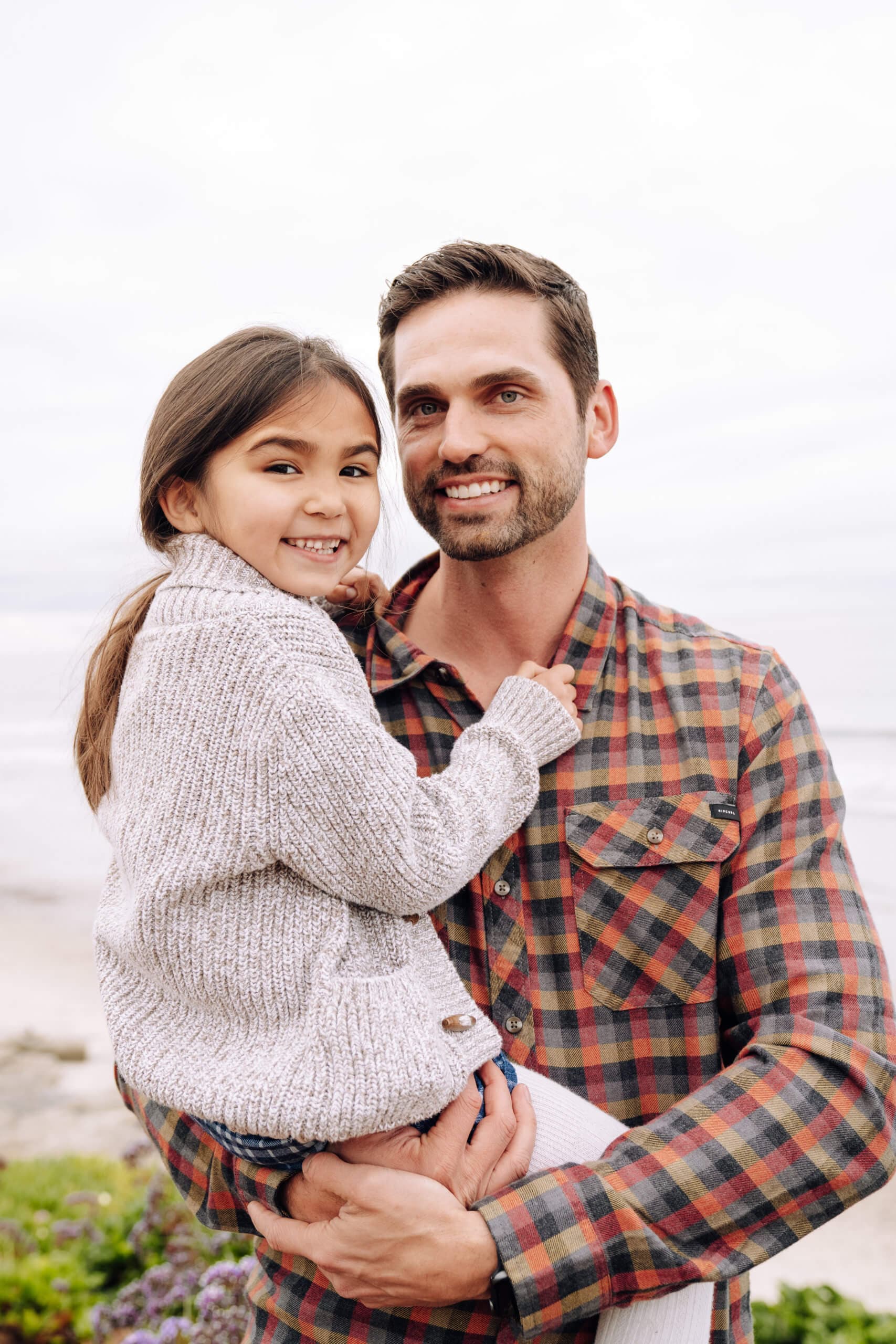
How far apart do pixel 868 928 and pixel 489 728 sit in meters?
0.71

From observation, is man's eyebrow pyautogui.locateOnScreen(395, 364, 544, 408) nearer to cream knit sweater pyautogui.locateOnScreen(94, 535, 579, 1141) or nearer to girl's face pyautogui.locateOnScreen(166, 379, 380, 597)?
girl's face pyautogui.locateOnScreen(166, 379, 380, 597)

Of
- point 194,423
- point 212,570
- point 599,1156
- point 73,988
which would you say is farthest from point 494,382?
point 73,988

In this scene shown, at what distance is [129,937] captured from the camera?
1.55 m

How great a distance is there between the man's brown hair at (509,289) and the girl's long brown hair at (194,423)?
403 millimetres

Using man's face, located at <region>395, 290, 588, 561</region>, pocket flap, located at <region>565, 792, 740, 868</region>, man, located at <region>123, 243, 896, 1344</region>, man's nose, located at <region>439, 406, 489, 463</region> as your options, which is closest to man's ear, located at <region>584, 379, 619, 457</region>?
man, located at <region>123, 243, 896, 1344</region>

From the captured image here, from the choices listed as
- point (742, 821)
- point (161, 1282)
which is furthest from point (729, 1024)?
point (161, 1282)

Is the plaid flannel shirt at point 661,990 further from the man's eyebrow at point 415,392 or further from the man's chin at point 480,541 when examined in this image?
the man's eyebrow at point 415,392

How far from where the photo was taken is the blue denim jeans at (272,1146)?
4.90 ft

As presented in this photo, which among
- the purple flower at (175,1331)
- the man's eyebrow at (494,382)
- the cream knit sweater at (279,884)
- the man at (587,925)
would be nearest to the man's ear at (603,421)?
the man at (587,925)

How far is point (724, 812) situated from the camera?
1.81 metres

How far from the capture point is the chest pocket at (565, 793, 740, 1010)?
70.2 inches

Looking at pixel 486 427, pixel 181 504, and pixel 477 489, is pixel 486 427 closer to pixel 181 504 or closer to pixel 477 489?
pixel 477 489

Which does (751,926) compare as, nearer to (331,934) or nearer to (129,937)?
(331,934)

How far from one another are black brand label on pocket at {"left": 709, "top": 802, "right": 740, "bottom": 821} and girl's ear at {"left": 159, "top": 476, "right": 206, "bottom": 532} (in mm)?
1027
